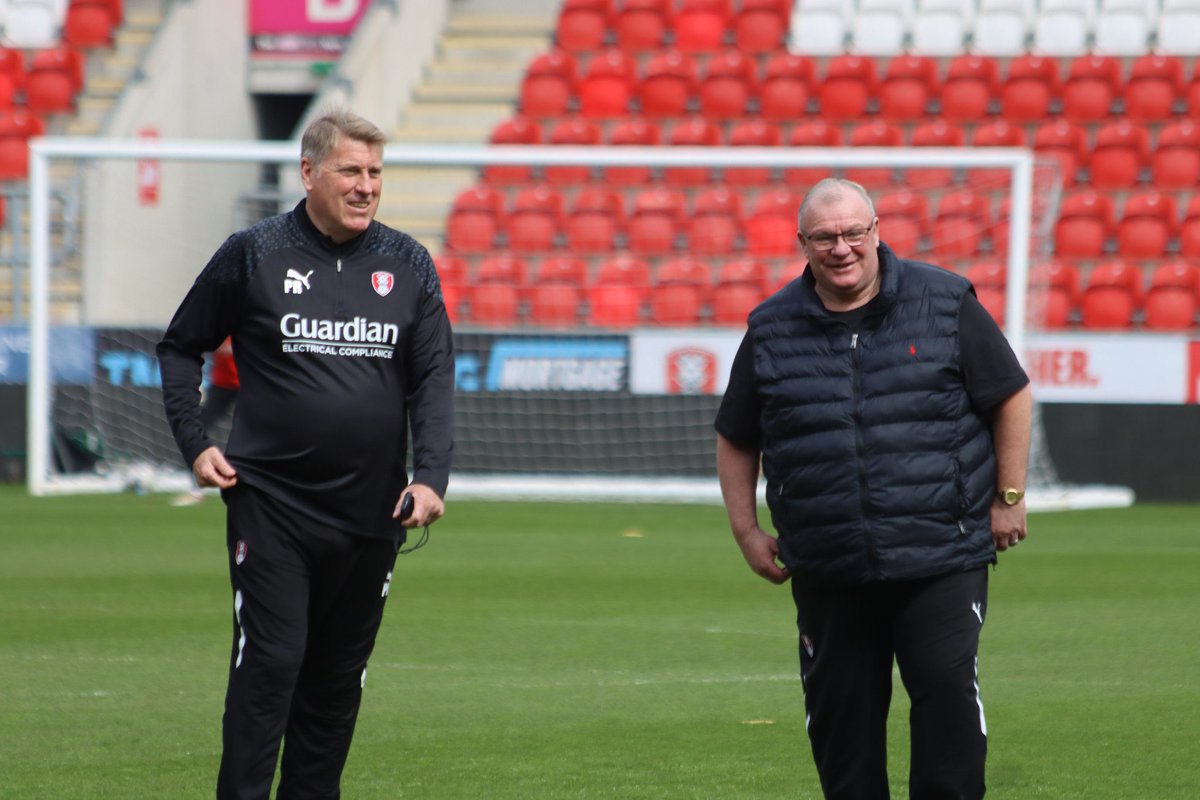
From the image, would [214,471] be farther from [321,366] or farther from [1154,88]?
[1154,88]

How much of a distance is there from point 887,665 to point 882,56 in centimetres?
1679

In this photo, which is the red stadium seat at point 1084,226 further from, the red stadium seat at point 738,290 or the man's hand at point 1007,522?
the man's hand at point 1007,522

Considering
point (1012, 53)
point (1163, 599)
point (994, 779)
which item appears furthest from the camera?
point (1012, 53)

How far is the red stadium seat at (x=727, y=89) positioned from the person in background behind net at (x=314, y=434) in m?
15.6

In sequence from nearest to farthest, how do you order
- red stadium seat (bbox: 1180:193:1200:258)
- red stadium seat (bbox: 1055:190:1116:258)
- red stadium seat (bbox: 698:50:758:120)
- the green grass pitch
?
the green grass pitch, red stadium seat (bbox: 1180:193:1200:258), red stadium seat (bbox: 1055:190:1116:258), red stadium seat (bbox: 698:50:758:120)

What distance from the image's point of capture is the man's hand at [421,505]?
448 cm

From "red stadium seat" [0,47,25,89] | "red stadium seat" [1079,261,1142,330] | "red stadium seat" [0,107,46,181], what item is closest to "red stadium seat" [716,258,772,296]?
"red stadium seat" [1079,261,1142,330]

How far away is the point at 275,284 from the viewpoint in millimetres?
4496

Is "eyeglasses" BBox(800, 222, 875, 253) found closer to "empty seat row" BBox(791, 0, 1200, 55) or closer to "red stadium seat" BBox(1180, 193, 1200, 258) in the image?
"red stadium seat" BBox(1180, 193, 1200, 258)

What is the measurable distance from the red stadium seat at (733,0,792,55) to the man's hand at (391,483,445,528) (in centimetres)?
1692

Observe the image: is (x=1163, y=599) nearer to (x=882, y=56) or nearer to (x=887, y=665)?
(x=887, y=665)

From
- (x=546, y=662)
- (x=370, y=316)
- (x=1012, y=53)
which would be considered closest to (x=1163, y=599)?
(x=546, y=662)

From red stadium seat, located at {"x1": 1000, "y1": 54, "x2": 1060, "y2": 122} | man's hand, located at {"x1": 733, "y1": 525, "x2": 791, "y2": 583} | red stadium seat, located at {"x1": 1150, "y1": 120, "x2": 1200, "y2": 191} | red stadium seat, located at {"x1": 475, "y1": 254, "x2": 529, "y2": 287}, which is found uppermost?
red stadium seat, located at {"x1": 1000, "y1": 54, "x2": 1060, "y2": 122}

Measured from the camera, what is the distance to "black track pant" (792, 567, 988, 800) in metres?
4.28
